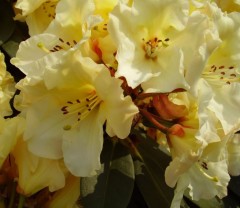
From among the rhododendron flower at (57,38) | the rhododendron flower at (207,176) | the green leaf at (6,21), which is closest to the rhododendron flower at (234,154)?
the rhododendron flower at (207,176)

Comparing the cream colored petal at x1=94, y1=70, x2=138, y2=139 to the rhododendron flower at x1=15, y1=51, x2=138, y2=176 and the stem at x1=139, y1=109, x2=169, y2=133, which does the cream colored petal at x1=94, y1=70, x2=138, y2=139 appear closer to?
the rhododendron flower at x1=15, y1=51, x2=138, y2=176

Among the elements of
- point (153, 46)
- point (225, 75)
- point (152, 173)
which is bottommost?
point (152, 173)

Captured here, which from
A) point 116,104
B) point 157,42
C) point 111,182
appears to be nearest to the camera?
point 116,104

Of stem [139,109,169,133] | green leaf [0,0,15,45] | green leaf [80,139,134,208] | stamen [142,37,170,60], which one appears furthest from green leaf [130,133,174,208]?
green leaf [0,0,15,45]

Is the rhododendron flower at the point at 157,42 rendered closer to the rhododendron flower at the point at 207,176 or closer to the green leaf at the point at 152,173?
the rhododendron flower at the point at 207,176

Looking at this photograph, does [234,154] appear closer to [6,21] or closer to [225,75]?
[225,75]

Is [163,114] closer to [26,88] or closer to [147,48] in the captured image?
[147,48]

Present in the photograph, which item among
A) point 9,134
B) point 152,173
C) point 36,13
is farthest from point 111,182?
point 36,13
